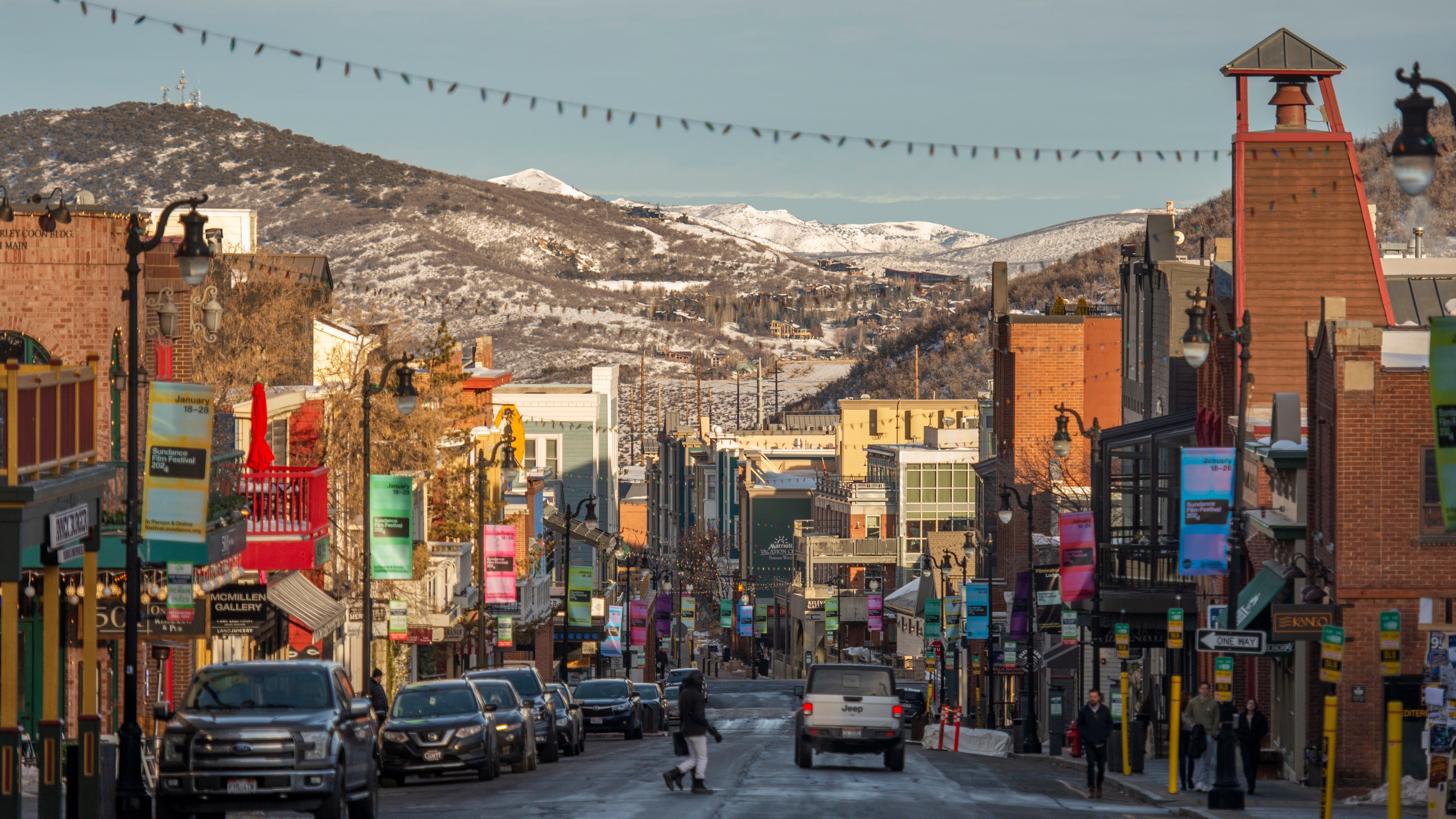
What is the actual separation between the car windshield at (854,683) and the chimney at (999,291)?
3952cm

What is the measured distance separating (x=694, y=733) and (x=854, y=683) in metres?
7.16

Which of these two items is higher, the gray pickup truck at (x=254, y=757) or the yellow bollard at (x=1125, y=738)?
the gray pickup truck at (x=254, y=757)

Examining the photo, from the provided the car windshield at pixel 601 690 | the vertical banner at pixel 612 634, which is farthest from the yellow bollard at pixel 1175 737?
the vertical banner at pixel 612 634

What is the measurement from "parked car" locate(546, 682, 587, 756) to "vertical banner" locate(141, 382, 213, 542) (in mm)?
16564

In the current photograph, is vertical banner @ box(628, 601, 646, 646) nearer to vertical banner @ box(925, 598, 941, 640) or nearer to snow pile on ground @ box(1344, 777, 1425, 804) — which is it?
vertical banner @ box(925, 598, 941, 640)

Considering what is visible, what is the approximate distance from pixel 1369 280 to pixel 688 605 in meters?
81.0

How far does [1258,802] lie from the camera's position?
2628 cm

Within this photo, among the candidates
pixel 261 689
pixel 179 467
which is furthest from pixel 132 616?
pixel 179 467

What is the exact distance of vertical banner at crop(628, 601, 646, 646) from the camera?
312ft

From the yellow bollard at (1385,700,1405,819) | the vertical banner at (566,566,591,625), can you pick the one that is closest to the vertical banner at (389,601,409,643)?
the vertical banner at (566,566,591,625)

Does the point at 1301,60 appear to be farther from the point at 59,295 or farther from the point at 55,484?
the point at 55,484

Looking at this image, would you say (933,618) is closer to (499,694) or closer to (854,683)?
(854,683)

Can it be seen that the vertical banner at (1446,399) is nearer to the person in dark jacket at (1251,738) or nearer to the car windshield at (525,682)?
the person in dark jacket at (1251,738)

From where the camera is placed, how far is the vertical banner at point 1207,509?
95.6 feet
